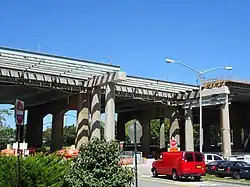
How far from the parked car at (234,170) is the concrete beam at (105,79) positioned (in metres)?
16.4

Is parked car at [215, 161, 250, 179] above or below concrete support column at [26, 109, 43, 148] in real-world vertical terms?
below

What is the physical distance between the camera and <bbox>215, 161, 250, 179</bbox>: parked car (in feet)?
95.3

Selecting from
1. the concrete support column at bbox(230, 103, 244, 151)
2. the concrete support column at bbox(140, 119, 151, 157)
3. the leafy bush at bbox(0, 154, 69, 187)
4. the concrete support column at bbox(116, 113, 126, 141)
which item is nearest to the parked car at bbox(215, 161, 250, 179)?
the leafy bush at bbox(0, 154, 69, 187)

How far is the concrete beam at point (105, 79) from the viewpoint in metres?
44.5

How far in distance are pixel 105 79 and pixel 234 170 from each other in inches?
804

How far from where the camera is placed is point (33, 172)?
12883 mm

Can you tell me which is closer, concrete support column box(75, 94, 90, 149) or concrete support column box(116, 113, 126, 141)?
concrete support column box(75, 94, 90, 149)

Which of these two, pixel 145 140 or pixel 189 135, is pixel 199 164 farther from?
pixel 145 140

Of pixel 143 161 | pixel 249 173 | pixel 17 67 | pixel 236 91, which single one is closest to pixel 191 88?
pixel 236 91

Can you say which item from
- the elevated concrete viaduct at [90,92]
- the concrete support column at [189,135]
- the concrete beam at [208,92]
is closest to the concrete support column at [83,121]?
the elevated concrete viaduct at [90,92]

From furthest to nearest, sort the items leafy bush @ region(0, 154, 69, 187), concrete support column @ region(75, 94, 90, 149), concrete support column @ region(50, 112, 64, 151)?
concrete support column @ region(50, 112, 64, 151) < concrete support column @ region(75, 94, 90, 149) < leafy bush @ region(0, 154, 69, 187)

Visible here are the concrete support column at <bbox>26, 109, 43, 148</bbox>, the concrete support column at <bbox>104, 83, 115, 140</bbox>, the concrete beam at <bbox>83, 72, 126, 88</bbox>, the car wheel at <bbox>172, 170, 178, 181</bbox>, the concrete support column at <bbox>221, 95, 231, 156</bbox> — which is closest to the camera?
the car wheel at <bbox>172, 170, 178, 181</bbox>

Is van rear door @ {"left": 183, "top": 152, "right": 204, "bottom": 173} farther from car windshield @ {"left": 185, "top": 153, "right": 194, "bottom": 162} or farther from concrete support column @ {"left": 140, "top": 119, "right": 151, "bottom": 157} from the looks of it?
concrete support column @ {"left": 140, "top": 119, "right": 151, "bottom": 157}

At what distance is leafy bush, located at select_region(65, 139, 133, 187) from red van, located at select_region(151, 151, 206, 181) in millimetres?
15279
